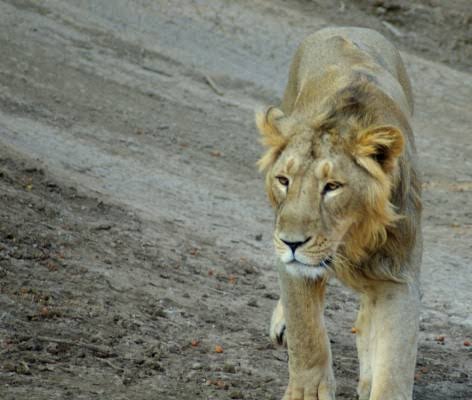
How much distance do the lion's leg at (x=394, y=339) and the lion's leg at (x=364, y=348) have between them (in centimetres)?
35

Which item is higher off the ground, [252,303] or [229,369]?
[229,369]

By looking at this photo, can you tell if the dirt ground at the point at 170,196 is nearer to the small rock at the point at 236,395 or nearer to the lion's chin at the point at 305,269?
the small rock at the point at 236,395

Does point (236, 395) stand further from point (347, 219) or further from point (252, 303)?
Answer: point (252, 303)

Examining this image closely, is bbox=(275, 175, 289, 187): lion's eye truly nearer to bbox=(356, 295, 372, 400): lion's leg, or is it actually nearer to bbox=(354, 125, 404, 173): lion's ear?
bbox=(354, 125, 404, 173): lion's ear

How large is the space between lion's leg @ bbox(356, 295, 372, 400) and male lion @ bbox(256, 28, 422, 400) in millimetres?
251

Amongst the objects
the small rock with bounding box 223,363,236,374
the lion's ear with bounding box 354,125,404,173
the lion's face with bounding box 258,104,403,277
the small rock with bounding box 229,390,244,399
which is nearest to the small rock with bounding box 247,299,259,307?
the small rock with bounding box 223,363,236,374

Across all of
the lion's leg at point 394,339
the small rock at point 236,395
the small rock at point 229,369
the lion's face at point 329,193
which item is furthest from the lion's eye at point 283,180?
the small rock at point 229,369

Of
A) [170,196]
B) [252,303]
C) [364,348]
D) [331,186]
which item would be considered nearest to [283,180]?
[331,186]

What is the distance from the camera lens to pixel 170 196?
9328 mm

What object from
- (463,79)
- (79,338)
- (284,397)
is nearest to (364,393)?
(284,397)

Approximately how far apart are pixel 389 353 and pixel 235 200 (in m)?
5.18

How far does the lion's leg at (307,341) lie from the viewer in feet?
15.9

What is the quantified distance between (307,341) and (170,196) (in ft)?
15.1

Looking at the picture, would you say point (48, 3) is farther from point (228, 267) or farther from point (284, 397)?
point (284, 397)
